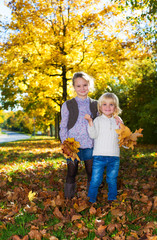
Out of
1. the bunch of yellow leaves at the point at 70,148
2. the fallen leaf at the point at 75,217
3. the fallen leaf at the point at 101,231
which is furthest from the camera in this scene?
the bunch of yellow leaves at the point at 70,148

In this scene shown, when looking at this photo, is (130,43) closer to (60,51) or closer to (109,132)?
(60,51)

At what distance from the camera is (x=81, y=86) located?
3.48m

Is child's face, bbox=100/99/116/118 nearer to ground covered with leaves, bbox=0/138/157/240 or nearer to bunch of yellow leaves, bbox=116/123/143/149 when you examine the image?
bunch of yellow leaves, bbox=116/123/143/149

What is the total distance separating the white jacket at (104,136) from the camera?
3248 millimetres

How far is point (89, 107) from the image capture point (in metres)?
3.53

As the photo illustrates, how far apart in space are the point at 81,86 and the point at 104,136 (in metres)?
0.79

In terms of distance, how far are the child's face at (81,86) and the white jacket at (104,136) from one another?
454 mm

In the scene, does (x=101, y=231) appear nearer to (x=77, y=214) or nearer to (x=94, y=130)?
(x=77, y=214)

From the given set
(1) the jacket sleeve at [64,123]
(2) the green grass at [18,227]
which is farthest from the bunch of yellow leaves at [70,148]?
(2) the green grass at [18,227]

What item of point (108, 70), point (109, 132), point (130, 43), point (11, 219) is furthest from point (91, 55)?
point (11, 219)

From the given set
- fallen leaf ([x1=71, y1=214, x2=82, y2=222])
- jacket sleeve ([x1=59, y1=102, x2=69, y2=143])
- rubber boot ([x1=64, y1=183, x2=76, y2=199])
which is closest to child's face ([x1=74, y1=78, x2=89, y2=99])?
jacket sleeve ([x1=59, y1=102, x2=69, y2=143])

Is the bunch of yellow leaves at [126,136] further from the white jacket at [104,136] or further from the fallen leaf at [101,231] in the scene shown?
the fallen leaf at [101,231]

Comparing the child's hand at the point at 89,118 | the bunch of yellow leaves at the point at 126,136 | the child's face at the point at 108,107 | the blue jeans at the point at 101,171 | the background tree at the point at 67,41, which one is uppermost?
the background tree at the point at 67,41

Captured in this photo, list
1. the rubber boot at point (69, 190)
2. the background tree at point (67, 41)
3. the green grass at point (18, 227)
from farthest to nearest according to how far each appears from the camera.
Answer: the background tree at point (67, 41) → the rubber boot at point (69, 190) → the green grass at point (18, 227)
